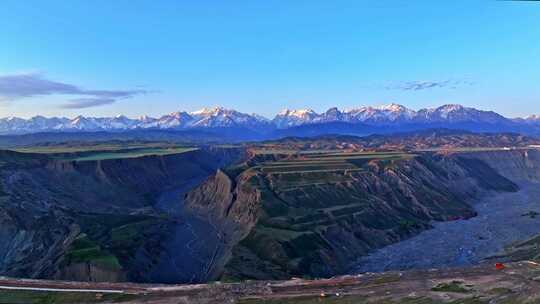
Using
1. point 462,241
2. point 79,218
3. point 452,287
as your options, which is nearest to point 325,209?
point 462,241

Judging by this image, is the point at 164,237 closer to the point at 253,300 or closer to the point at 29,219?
the point at 29,219

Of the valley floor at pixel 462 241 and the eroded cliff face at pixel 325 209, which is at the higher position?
the eroded cliff face at pixel 325 209

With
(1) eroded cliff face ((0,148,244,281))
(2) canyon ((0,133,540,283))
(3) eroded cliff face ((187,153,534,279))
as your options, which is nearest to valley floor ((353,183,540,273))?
(2) canyon ((0,133,540,283))

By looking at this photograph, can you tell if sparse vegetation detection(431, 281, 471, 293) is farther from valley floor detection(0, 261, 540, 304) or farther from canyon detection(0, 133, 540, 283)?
canyon detection(0, 133, 540, 283)

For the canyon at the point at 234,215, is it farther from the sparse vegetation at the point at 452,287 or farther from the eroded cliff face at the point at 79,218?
the sparse vegetation at the point at 452,287

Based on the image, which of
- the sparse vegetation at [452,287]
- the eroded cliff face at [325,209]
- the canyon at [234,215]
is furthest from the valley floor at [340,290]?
the eroded cliff face at [325,209]

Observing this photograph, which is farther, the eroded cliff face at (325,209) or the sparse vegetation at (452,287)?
the eroded cliff face at (325,209)
